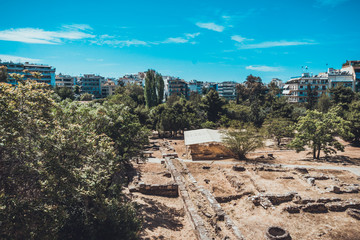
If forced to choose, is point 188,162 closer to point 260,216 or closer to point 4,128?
point 260,216

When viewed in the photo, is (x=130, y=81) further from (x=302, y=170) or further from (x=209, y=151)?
(x=302, y=170)

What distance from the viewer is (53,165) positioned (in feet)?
22.7

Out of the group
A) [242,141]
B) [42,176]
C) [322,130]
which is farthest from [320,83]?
[42,176]

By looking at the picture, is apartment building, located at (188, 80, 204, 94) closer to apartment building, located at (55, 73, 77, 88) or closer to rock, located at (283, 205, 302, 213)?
apartment building, located at (55, 73, 77, 88)

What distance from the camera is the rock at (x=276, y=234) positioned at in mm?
10344

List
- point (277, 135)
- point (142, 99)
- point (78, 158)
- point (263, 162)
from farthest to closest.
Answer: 1. point (142, 99)
2. point (277, 135)
3. point (263, 162)
4. point (78, 158)

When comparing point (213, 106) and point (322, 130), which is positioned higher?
point (213, 106)

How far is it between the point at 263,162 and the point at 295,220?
12.8m

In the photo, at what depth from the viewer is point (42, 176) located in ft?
22.2

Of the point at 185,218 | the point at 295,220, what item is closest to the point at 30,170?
the point at 185,218

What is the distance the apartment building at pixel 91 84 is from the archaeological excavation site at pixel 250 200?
89.1 metres

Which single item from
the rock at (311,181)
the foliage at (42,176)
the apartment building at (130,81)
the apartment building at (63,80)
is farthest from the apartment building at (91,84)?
the foliage at (42,176)

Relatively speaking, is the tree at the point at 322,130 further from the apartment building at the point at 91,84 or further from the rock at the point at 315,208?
the apartment building at the point at 91,84

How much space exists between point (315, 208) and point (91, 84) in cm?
10547
